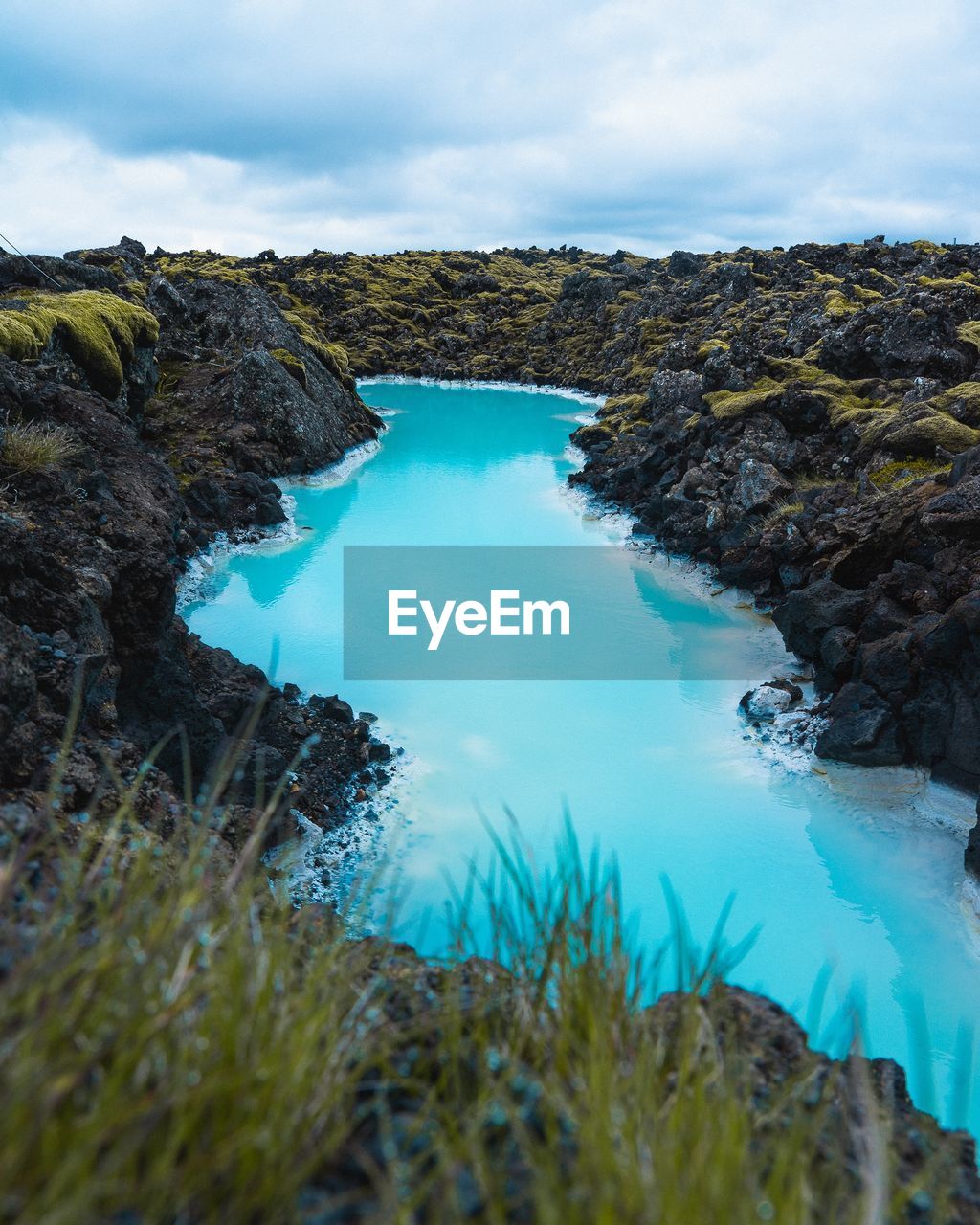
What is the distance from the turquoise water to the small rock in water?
428 mm

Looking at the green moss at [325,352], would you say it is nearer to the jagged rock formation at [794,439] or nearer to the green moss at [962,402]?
the jagged rock formation at [794,439]

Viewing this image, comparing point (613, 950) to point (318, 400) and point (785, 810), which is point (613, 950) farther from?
point (318, 400)

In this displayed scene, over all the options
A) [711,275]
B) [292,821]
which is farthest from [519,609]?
[711,275]

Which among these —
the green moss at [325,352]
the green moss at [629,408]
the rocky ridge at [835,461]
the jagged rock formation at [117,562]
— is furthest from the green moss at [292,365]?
the green moss at [629,408]

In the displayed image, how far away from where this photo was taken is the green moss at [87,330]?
2100cm

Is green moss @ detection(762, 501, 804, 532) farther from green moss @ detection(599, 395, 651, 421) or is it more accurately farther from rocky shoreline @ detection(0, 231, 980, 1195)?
green moss @ detection(599, 395, 651, 421)

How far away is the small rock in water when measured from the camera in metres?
15.1

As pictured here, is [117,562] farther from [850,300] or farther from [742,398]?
[850,300]

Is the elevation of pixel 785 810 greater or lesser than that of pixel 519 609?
lesser

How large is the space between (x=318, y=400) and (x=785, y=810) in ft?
94.6

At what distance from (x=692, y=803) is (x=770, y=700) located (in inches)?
126

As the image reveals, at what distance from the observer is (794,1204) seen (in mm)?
2541

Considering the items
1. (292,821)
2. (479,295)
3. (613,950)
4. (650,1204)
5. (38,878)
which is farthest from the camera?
(479,295)

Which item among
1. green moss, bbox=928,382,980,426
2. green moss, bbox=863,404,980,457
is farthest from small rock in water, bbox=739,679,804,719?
green moss, bbox=928,382,980,426
